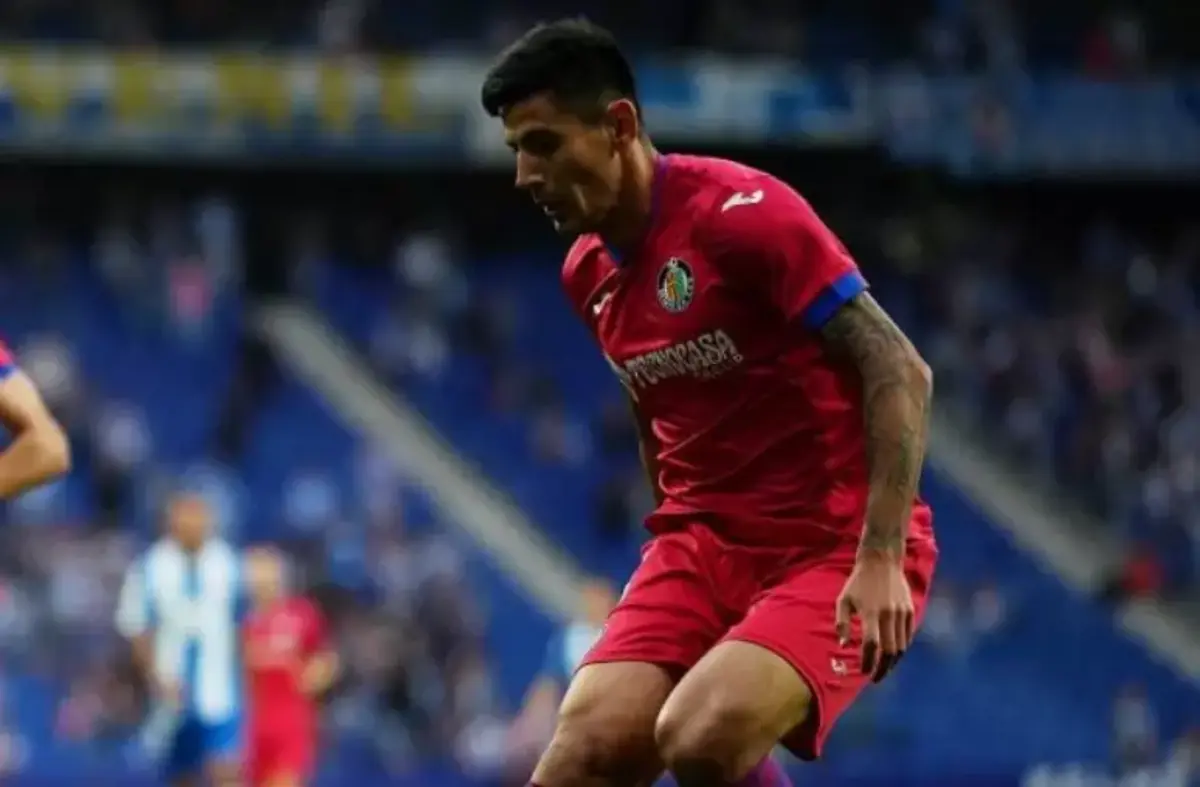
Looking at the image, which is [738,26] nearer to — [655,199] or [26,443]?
[655,199]

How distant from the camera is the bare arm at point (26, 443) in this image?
521 centimetres

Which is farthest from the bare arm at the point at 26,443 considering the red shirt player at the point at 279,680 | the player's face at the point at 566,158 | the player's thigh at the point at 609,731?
the red shirt player at the point at 279,680

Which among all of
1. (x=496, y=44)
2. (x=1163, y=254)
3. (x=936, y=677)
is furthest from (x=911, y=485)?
(x=1163, y=254)

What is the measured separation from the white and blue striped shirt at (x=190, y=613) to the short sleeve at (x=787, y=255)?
6.91m

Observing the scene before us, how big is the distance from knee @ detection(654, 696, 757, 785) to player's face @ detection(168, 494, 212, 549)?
6748 millimetres

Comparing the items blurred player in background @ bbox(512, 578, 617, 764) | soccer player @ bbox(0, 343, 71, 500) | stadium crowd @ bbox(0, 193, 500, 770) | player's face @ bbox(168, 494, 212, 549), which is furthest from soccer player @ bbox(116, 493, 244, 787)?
soccer player @ bbox(0, 343, 71, 500)

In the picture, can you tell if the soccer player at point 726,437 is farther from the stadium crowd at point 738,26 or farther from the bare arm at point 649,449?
Result: the stadium crowd at point 738,26

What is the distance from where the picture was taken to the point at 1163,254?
87.4 feet

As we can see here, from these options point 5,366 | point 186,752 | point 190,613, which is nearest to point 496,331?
point 190,613

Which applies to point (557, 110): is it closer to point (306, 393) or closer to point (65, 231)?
point (306, 393)

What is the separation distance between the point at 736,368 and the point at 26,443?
1.66 meters

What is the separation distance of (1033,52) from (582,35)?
20987mm

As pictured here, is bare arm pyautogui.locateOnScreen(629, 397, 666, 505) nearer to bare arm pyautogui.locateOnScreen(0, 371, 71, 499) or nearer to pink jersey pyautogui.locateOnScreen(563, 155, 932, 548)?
pink jersey pyautogui.locateOnScreen(563, 155, 932, 548)

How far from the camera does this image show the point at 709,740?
533cm
